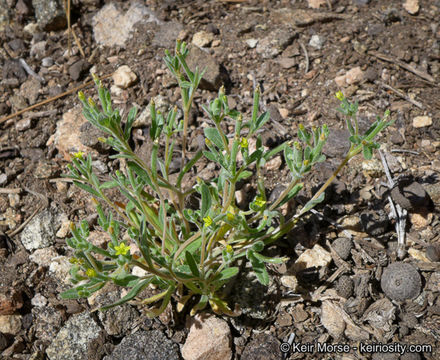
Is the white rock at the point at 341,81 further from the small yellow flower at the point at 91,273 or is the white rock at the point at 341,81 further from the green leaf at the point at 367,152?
the small yellow flower at the point at 91,273

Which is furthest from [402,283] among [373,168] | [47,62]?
[47,62]

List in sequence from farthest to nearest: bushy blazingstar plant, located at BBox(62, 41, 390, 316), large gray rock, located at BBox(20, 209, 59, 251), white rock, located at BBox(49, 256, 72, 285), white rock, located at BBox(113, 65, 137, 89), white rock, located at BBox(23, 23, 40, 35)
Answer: white rock, located at BBox(23, 23, 40, 35) < white rock, located at BBox(113, 65, 137, 89) < large gray rock, located at BBox(20, 209, 59, 251) < white rock, located at BBox(49, 256, 72, 285) < bushy blazingstar plant, located at BBox(62, 41, 390, 316)

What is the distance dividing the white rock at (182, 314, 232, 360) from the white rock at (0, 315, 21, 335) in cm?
134

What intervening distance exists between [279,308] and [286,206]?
2.92 feet

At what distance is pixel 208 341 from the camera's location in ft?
10.5

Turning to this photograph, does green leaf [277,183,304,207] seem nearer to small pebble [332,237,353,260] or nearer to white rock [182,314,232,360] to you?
small pebble [332,237,353,260]

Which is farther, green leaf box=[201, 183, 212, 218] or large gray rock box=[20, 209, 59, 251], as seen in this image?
large gray rock box=[20, 209, 59, 251]

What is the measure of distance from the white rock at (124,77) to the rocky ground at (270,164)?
2 cm

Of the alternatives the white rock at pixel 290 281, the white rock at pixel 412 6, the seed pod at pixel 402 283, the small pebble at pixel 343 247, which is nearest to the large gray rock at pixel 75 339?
the white rock at pixel 290 281

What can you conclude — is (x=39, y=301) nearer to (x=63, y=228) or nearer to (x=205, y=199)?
(x=63, y=228)

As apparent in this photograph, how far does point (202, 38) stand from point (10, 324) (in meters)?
3.47

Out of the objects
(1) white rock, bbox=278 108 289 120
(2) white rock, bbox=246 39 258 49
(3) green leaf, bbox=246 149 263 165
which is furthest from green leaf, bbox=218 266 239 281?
(2) white rock, bbox=246 39 258 49

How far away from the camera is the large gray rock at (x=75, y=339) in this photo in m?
3.26

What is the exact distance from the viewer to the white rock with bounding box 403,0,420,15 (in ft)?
15.9
